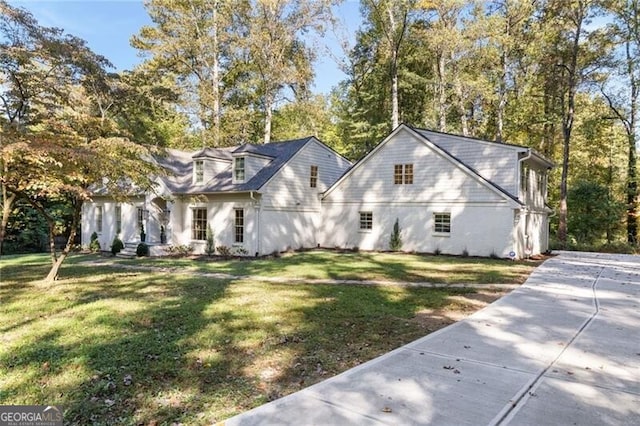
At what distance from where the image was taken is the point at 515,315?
7078mm

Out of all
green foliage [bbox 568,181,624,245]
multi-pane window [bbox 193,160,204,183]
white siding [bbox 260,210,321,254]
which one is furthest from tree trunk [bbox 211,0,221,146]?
green foliage [bbox 568,181,624,245]

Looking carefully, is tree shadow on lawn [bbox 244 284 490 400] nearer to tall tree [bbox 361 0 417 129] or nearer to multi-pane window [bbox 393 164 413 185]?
multi-pane window [bbox 393 164 413 185]

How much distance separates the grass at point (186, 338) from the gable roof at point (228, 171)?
7521 millimetres

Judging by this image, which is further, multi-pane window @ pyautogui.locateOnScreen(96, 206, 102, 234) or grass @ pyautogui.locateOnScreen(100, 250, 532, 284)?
multi-pane window @ pyautogui.locateOnScreen(96, 206, 102, 234)

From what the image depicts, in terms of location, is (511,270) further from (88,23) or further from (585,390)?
(88,23)

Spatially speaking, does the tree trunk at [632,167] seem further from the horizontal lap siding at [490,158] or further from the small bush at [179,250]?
the small bush at [179,250]

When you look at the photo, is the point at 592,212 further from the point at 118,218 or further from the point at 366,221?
the point at 118,218

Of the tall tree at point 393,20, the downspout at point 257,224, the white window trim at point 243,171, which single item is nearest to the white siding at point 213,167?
the white window trim at point 243,171

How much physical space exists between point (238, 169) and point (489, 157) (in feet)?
36.9

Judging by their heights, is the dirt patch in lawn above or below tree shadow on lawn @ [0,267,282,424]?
below

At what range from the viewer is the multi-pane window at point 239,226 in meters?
17.8

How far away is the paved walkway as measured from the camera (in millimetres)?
3402

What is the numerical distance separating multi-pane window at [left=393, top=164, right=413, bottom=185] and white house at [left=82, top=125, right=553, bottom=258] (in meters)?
0.05

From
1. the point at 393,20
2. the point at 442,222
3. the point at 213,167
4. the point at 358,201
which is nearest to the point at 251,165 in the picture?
the point at 213,167
